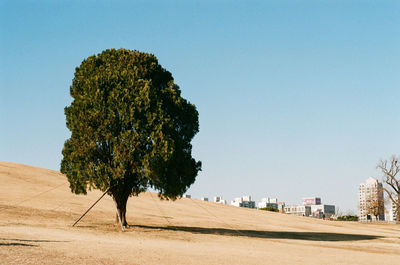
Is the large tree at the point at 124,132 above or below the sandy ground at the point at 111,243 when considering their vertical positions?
above

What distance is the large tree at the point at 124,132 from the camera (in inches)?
1426

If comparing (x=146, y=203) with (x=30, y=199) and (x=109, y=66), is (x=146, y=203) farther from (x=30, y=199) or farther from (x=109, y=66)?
(x=109, y=66)

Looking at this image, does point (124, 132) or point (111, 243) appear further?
point (124, 132)

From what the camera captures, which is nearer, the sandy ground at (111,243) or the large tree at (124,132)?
the sandy ground at (111,243)

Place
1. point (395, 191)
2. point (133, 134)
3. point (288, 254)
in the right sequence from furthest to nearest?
point (395, 191) → point (133, 134) → point (288, 254)

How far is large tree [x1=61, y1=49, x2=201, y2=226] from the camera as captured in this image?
36.2m

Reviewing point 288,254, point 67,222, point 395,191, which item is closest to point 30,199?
point 67,222

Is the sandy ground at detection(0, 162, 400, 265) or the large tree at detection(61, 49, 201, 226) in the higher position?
the large tree at detection(61, 49, 201, 226)

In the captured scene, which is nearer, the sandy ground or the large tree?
the sandy ground

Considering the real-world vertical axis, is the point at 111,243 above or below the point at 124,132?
below

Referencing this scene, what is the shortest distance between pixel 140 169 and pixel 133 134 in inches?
121

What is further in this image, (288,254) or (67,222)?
(67,222)

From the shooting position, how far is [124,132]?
36688 mm

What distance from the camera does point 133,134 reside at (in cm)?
3634
